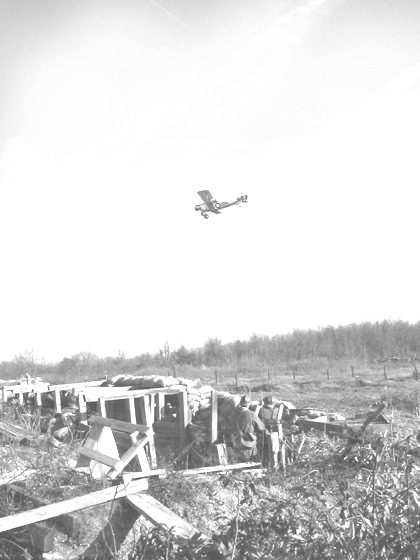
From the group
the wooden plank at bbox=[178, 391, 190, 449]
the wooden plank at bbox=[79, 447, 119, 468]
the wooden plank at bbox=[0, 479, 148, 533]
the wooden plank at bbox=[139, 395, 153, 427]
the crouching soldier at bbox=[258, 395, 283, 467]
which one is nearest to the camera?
the wooden plank at bbox=[0, 479, 148, 533]

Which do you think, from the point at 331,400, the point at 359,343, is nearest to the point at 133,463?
the point at 331,400

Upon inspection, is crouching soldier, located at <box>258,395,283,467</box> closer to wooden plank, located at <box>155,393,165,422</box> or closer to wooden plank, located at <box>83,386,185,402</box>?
wooden plank, located at <box>83,386,185,402</box>

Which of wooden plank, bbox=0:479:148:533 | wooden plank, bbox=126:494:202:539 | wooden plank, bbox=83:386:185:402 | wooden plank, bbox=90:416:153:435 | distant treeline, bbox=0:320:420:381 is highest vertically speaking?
distant treeline, bbox=0:320:420:381

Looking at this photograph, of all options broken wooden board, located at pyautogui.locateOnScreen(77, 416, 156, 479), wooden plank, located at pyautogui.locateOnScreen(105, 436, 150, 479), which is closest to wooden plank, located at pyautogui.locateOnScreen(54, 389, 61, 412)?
broken wooden board, located at pyautogui.locateOnScreen(77, 416, 156, 479)

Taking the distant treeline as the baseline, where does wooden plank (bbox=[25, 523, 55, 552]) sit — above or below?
below

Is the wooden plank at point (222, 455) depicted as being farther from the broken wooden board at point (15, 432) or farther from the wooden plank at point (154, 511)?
the wooden plank at point (154, 511)

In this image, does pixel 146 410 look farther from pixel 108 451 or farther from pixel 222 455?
pixel 108 451
